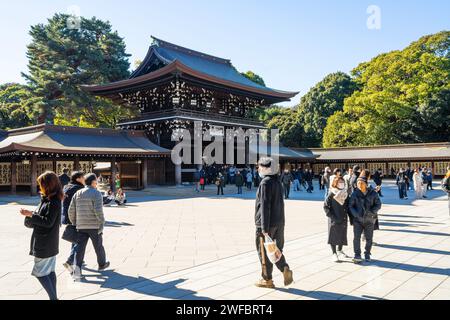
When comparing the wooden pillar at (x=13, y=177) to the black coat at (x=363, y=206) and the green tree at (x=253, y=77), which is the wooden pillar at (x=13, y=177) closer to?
the black coat at (x=363, y=206)

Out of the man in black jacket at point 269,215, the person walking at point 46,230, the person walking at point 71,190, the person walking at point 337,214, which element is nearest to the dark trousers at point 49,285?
the person walking at point 46,230

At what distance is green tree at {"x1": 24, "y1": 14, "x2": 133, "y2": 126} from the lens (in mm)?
37281

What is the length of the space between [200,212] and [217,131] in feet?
59.5

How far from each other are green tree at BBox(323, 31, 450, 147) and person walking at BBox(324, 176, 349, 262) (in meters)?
35.1

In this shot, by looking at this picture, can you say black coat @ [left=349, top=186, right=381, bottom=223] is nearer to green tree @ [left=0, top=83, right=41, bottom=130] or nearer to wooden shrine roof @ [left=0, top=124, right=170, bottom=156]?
wooden shrine roof @ [left=0, top=124, right=170, bottom=156]

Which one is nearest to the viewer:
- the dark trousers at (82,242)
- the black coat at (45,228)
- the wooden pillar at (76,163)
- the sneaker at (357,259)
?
the black coat at (45,228)

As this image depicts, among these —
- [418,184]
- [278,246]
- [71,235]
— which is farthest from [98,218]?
[418,184]

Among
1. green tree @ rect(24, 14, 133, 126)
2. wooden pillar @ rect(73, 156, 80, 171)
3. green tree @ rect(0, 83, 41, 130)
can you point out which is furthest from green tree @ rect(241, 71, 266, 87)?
wooden pillar @ rect(73, 156, 80, 171)

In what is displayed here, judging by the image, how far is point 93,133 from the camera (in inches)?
984

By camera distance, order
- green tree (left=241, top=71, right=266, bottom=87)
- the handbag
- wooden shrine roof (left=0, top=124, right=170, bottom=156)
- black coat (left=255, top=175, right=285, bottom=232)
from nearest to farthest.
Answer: black coat (left=255, top=175, right=285, bottom=232) → the handbag → wooden shrine roof (left=0, top=124, right=170, bottom=156) → green tree (left=241, top=71, right=266, bottom=87)

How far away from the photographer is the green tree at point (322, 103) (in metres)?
50.8

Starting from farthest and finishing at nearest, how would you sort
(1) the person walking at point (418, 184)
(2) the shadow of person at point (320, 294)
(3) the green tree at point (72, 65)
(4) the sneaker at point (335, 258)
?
(3) the green tree at point (72, 65), (1) the person walking at point (418, 184), (4) the sneaker at point (335, 258), (2) the shadow of person at point (320, 294)
